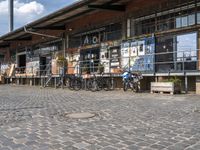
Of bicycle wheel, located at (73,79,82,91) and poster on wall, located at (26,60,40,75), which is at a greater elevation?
poster on wall, located at (26,60,40,75)

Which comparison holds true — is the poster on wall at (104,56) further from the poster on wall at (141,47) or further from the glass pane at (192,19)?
the glass pane at (192,19)

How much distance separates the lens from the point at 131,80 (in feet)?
60.5

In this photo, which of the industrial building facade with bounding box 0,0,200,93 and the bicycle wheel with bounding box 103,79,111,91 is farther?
the bicycle wheel with bounding box 103,79,111,91

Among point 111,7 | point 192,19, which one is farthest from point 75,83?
point 192,19

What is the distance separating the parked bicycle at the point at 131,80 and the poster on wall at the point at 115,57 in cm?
302

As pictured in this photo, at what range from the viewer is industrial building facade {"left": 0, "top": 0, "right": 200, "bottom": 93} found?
1712cm

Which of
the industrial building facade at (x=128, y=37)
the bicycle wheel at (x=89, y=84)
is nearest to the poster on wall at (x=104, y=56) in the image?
the industrial building facade at (x=128, y=37)

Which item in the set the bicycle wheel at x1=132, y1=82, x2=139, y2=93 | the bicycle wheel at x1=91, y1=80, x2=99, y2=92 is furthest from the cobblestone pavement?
the bicycle wheel at x1=91, y1=80, x2=99, y2=92

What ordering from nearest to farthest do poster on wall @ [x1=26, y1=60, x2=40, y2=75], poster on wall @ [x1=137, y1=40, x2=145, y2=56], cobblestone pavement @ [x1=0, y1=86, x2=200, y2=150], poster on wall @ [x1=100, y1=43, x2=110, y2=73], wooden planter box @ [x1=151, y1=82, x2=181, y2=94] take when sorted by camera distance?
cobblestone pavement @ [x1=0, y1=86, x2=200, y2=150] < wooden planter box @ [x1=151, y1=82, x2=181, y2=94] < poster on wall @ [x1=137, y1=40, x2=145, y2=56] < poster on wall @ [x1=100, y1=43, x2=110, y2=73] < poster on wall @ [x1=26, y1=60, x2=40, y2=75]

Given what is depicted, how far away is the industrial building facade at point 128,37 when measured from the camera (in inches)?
674

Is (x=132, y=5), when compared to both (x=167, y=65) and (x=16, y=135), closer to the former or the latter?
(x=167, y=65)

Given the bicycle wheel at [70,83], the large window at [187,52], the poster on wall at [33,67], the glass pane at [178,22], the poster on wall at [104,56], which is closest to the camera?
the large window at [187,52]

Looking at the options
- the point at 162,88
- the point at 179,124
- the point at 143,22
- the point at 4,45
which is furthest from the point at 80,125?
the point at 4,45

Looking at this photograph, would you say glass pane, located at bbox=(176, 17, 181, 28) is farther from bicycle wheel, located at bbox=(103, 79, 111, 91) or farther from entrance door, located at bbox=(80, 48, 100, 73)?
entrance door, located at bbox=(80, 48, 100, 73)
